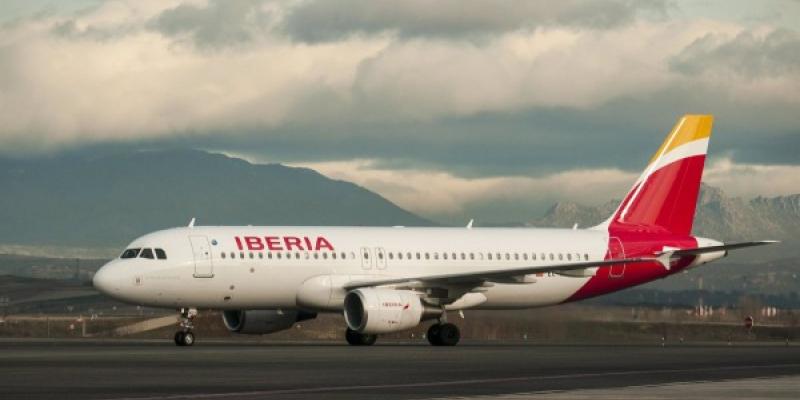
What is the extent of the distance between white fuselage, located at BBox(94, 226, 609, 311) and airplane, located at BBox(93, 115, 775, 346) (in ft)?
0.15

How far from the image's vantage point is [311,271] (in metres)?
58.0

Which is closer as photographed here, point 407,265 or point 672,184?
point 407,265

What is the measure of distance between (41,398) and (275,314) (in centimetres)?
3047

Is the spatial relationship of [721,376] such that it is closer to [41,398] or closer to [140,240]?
[41,398]

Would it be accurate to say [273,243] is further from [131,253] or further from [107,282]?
[107,282]

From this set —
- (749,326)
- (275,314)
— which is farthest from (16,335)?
(749,326)

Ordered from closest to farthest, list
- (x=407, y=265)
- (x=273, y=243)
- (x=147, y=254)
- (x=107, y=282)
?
(x=107, y=282)
(x=147, y=254)
(x=273, y=243)
(x=407, y=265)

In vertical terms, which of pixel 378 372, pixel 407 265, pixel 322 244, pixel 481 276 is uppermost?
pixel 322 244

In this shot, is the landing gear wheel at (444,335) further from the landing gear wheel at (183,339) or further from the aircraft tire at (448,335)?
the landing gear wheel at (183,339)

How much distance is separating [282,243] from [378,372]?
20.4 m

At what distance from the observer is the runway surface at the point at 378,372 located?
3156 cm

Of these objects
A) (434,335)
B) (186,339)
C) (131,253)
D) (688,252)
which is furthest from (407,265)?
(688,252)

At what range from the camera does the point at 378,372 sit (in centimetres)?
3809

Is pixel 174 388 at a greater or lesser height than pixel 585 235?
lesser
